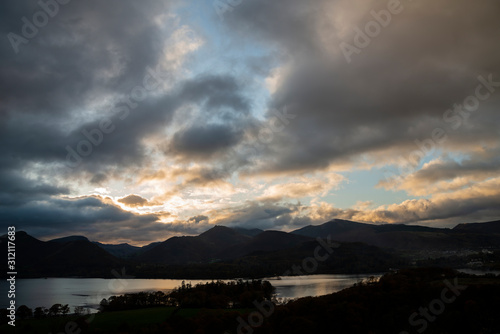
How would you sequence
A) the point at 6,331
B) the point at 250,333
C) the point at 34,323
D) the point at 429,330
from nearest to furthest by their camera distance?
the point at 429,330 < the point at 250,333 < the point at 6,331 < the point at 34,323

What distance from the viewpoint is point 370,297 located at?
371 ft

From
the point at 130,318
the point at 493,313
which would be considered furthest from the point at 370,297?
the point at 130,318

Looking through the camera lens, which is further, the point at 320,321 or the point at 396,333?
the point at 320,321

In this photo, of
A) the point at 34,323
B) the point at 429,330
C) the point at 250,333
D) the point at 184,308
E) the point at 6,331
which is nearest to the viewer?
the point at 429,330

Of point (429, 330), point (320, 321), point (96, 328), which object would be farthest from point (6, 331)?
point (429, 330)

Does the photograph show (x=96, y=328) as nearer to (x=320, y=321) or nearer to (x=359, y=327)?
(x=320, y=321)

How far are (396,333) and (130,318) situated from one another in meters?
87.7

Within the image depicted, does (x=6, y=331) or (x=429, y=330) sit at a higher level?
(x=6, y=331)

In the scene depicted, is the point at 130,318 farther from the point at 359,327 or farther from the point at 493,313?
the point at 493,313

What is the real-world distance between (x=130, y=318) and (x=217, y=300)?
144 feet
